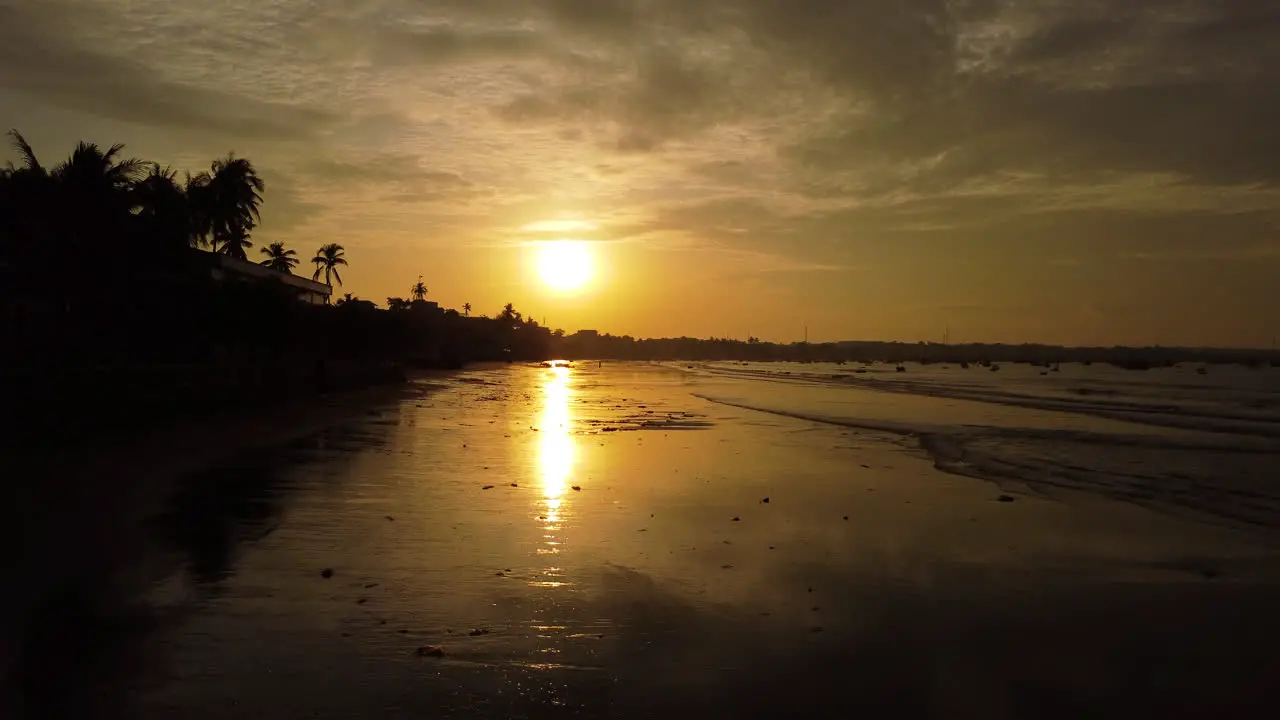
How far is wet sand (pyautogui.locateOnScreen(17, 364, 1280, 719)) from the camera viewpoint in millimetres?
6672

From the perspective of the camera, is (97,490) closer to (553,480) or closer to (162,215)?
(553,480)

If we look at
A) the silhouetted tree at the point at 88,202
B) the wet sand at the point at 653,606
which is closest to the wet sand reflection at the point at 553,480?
the wet sand at the point at 653,606

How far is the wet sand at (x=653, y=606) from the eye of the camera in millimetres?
6672

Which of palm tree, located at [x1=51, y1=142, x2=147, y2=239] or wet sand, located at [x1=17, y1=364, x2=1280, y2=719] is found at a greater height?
palm tree, located at [x1=51, y1=142, x2=147, y2=239]

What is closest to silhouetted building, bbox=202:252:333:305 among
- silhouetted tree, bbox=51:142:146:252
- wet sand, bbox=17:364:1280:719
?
silhouetted tree, bbox=51:142:146:252

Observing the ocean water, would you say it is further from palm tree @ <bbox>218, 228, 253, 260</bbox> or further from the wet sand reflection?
palm tree @ <bbox>218, 228, 253, 260</bbox>

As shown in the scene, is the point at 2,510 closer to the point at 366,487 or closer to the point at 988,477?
the point at 366,487

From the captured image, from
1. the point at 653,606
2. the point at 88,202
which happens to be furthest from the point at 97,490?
the point at 88,202

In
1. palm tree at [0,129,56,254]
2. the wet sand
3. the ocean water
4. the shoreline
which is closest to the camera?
the wet sand

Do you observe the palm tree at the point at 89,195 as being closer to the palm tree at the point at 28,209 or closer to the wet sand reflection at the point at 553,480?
the palm tree at the point at 28,209

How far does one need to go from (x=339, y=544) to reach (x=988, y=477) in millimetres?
15131

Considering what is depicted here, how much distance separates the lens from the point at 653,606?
9141 mm

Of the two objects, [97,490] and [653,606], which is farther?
[97,490]

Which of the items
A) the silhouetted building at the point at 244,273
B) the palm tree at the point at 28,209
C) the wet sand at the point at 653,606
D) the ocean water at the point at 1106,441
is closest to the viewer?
the wet sand at the point at 653,606
